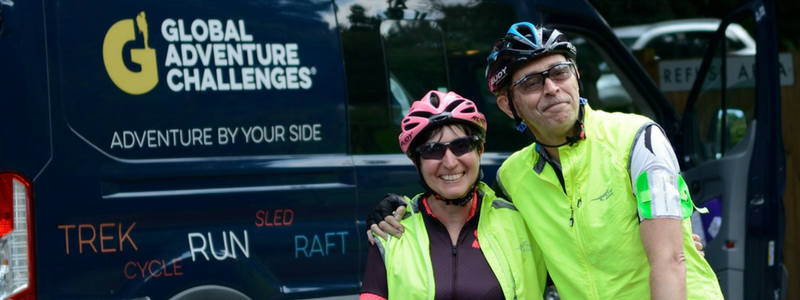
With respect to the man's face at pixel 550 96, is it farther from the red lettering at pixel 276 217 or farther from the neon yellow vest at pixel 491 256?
the red lettering at pixel 276 217

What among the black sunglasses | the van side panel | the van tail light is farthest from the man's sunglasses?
the van tail light

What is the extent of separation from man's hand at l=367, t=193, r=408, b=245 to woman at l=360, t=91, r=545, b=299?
0.03 metres

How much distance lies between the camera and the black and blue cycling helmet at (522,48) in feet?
9.30

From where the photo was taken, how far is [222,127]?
4238 millimetres

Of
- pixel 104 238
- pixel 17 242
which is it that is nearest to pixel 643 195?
pixel 104 238

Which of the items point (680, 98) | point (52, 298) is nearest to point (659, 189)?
point (52, 298)

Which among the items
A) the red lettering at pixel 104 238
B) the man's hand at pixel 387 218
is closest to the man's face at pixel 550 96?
the man's hand at pixel 387 218

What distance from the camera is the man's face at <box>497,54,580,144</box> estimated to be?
2.82 meters

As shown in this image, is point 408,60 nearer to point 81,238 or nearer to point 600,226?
point 81,238

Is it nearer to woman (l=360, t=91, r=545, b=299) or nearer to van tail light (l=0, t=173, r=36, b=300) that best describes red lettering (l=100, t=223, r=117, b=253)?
van tail light (l=0, t=173, r=36, b=300)

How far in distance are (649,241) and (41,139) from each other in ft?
7.81

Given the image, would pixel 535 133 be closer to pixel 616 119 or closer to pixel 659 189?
pixel 616 119

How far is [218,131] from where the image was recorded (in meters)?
4.23

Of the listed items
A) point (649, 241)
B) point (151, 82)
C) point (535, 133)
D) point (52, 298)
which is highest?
point (151, 82)
